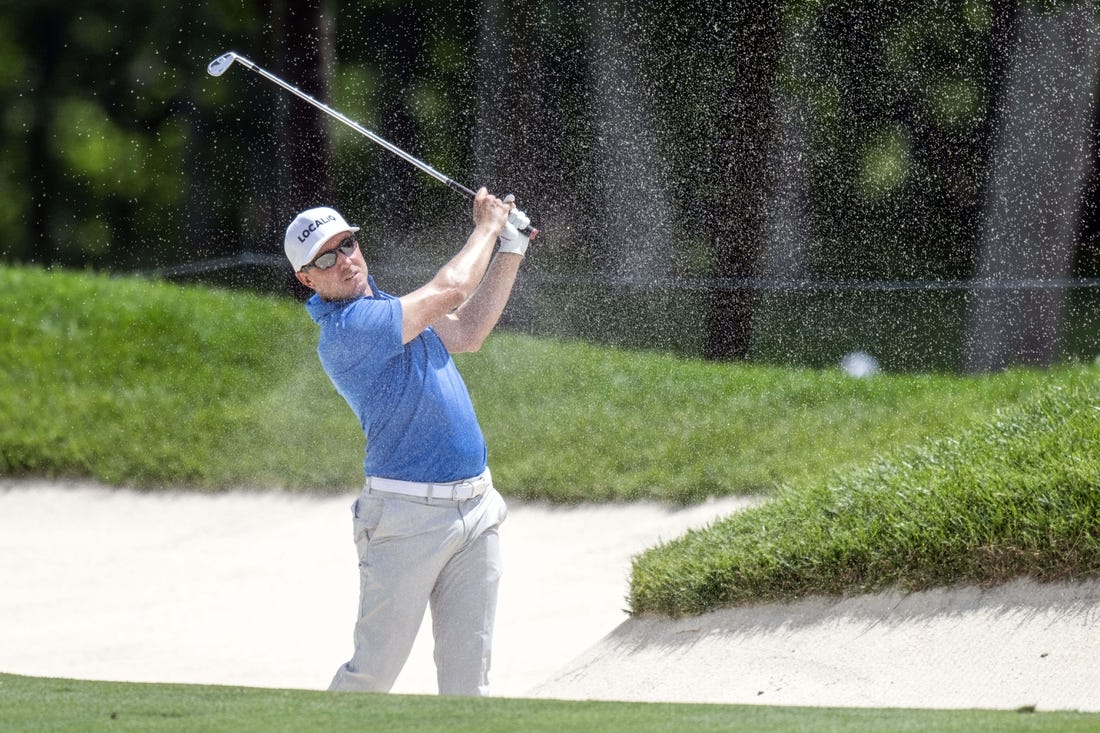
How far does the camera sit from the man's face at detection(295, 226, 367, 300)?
12.0ft

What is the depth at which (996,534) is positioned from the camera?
4.34 metres

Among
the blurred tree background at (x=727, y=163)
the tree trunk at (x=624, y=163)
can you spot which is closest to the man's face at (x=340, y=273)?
the blurred tree background at (x=727, y=163)

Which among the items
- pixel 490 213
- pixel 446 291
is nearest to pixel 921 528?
pixel 490 213

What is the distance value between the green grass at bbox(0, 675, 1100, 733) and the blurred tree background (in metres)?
7.34

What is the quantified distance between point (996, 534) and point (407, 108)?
40.4 ft

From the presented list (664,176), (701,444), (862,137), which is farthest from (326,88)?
(701,444)

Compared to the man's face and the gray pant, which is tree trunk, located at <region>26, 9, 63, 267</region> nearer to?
the man's face

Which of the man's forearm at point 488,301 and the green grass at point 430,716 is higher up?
the man's forearm at point 488,301

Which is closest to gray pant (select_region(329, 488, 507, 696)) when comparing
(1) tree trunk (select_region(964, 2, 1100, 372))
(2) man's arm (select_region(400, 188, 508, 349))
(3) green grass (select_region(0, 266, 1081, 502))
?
(2) man's arm (select_region(400, 188, 508, 349))

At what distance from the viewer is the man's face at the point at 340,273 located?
365cm

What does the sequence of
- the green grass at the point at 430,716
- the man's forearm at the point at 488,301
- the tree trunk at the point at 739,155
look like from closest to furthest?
the green grass at the point at 430,716, the man's forearm at the point at 488,301, the tree trunk at the point at 739,155

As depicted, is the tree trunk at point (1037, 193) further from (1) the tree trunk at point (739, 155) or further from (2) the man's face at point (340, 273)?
(2) the man's face at point (340, 273)

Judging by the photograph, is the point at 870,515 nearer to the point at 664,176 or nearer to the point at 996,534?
the point at 996,534

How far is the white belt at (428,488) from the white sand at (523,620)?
3.80 ft
